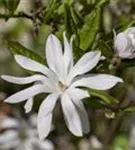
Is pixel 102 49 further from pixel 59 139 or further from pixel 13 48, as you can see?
pixel 59 139

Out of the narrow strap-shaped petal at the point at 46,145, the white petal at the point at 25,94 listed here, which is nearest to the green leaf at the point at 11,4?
the white petal at the point at 25,94

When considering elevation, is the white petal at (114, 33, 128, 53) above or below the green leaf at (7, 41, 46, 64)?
below

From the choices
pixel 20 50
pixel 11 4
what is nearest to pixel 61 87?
pixel 20 50

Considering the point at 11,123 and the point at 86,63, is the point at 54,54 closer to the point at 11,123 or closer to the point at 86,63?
the point at 86,63

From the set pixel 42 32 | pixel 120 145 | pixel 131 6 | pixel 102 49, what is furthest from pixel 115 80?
pixel 42 32

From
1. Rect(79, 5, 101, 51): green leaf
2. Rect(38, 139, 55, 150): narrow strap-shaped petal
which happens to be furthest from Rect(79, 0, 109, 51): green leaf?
Rect(38, 139, 55, 150): narrow strap-shaped petal

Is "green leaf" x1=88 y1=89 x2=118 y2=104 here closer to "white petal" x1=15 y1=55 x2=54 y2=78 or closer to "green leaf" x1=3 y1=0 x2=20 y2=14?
"white petal" x1=15 y1=55 x2=54 y2=78
